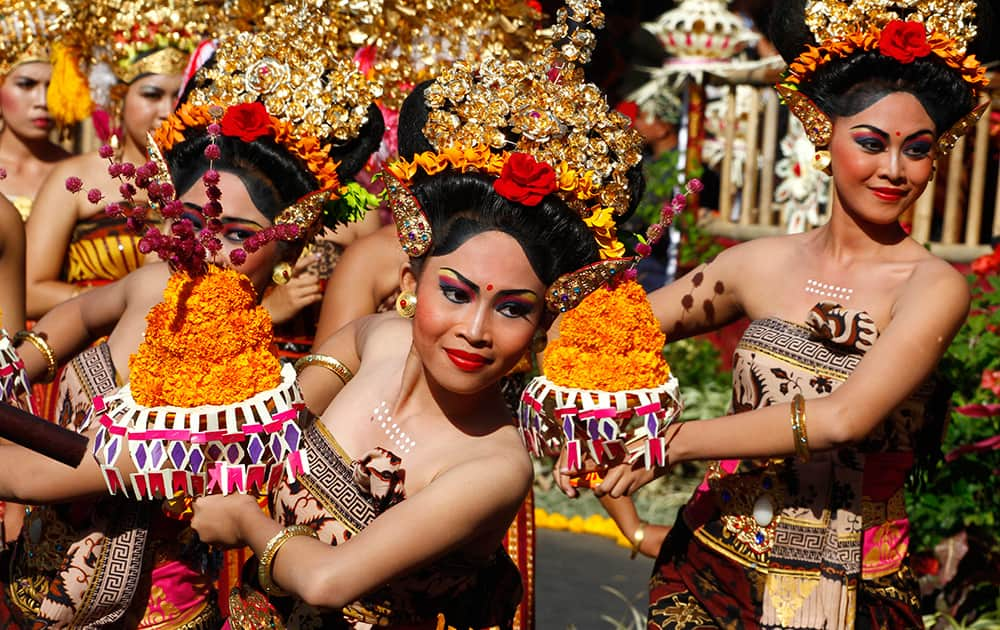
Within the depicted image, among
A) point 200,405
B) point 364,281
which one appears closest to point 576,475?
point 200,405

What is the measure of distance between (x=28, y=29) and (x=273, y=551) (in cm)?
390

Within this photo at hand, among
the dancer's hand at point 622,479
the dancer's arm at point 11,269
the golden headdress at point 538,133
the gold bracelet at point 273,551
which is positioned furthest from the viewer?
the dancer's arm at point 11,269

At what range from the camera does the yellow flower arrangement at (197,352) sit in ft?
8.29

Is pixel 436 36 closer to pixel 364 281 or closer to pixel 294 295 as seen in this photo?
pixel 294 295

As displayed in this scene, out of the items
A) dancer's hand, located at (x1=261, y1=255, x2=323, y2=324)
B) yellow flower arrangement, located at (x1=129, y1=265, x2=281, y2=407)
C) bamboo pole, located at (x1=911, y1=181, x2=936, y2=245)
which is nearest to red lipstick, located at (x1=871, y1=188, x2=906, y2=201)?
yellow flower arrangement, located at (x1=129, y1=265, x2=281, y2=407)

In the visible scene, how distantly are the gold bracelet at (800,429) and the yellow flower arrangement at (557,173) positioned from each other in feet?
2.03

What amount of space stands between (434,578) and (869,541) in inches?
46.1

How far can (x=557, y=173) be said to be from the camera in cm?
275

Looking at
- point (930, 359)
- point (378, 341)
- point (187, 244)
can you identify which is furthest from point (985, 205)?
point (187, 244)

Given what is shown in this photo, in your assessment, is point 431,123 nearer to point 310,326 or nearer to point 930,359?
point 930,359

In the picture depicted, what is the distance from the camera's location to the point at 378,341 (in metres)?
3.09

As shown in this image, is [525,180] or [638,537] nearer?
[525,180]

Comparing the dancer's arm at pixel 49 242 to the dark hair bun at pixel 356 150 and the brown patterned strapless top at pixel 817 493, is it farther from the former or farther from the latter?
the brown patterned strapless top at pixel 817 493

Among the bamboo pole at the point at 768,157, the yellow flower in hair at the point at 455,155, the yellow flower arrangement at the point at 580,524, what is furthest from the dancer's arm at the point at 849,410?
the bamboo pole at the point at 768,157
